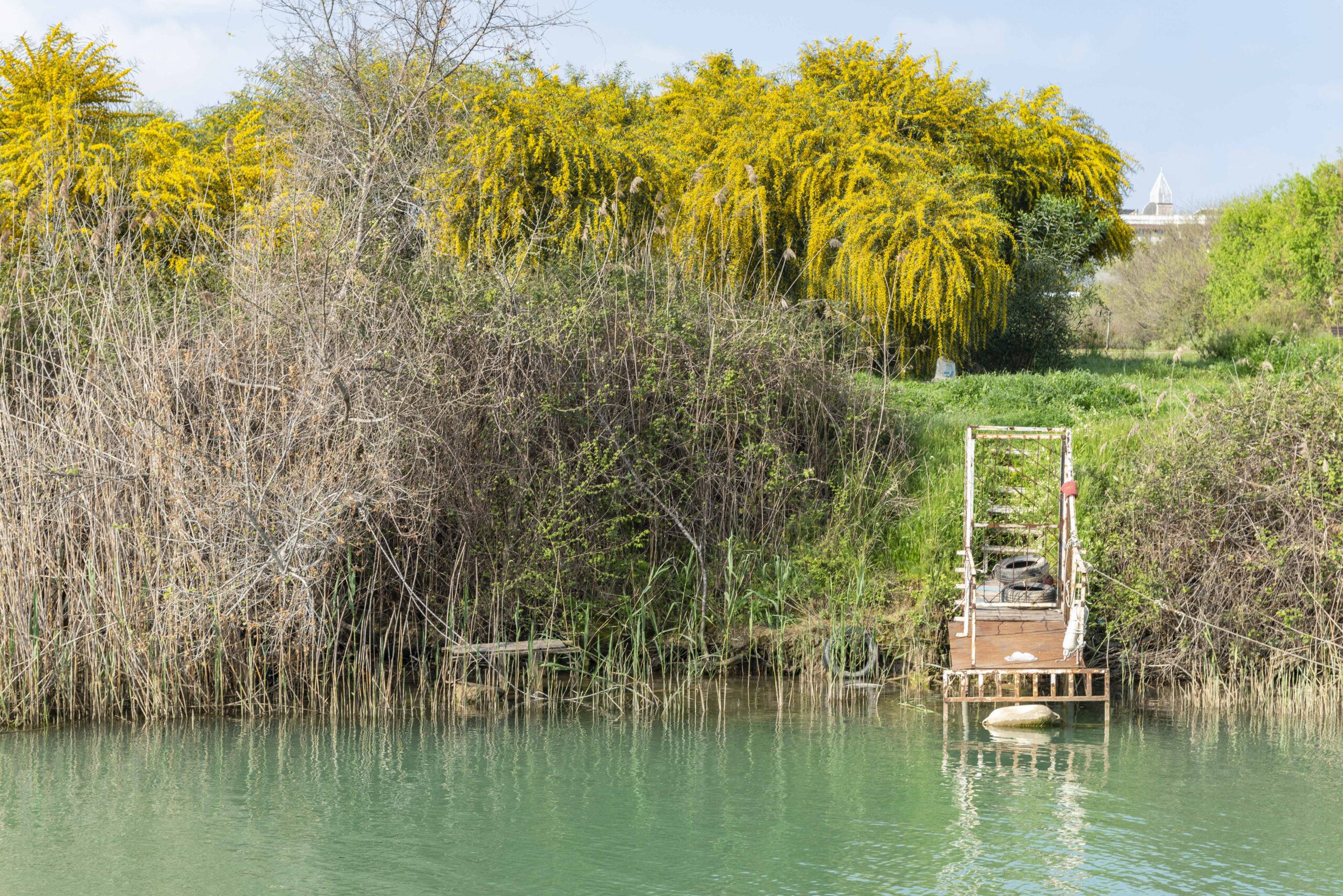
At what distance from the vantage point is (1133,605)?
31.5 feet

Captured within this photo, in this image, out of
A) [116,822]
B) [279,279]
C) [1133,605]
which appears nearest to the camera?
[116,822]

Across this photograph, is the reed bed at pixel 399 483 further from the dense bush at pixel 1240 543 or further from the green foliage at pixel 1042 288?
the green foliage at pixel 1042 288

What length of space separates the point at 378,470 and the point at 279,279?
5.42 ft

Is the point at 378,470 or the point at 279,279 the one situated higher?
the point at 279,279

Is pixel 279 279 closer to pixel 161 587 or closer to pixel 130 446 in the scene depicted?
pixel 130 446

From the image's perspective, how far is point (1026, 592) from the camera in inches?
395

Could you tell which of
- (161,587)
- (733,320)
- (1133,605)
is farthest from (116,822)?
(1133,605)

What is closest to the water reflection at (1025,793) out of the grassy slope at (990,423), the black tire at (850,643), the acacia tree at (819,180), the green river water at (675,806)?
the green river water at (675,806)

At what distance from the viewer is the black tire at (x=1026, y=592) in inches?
394

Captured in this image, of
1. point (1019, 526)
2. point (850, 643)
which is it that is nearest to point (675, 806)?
point (850, 643)

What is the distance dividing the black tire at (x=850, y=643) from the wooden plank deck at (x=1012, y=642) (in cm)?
60

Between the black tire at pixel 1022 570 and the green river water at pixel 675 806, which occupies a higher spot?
the black tire at pixel 1022 570

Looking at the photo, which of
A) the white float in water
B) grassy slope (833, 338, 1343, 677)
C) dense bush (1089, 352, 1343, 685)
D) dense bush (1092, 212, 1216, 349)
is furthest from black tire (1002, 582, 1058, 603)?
dense bush (1092, 212, 1216, 349)

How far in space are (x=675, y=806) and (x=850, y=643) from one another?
322 cm
